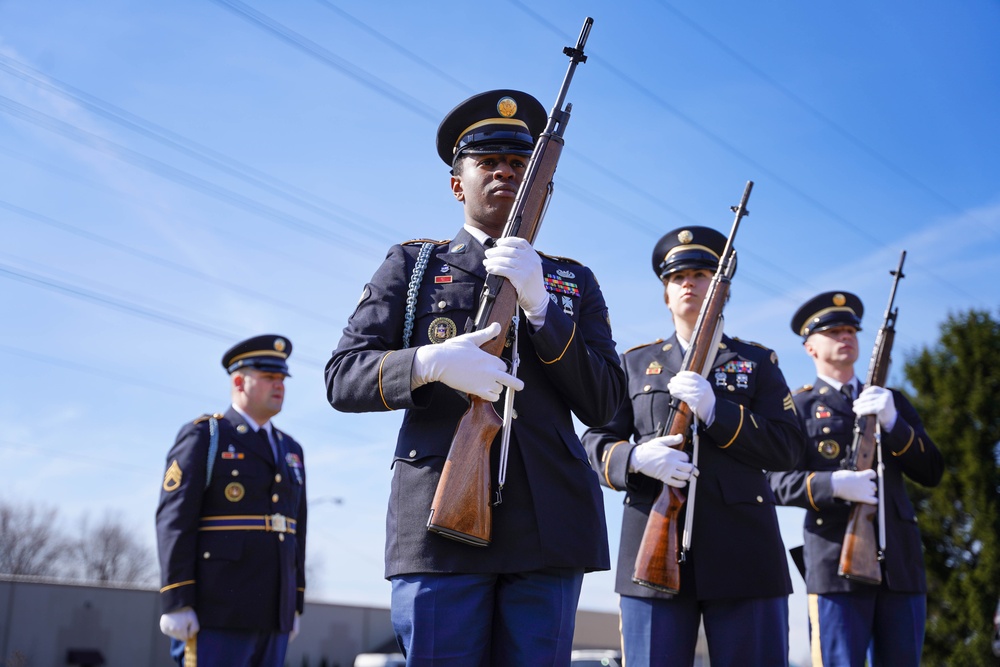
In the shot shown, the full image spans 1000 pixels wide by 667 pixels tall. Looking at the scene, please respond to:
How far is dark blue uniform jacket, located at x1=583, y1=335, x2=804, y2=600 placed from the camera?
498 centimetres

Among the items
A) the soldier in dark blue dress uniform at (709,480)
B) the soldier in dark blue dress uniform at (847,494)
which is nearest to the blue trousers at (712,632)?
the soldier in dark blue dress uniform at (709,480)

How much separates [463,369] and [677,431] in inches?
92.0

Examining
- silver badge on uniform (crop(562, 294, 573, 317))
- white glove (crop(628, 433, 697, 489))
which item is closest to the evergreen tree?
white glove (crop(628, 433, 697, 489))

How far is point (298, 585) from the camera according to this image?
23.7 ft

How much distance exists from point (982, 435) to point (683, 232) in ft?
53.3

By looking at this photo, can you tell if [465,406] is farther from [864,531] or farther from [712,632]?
[864,531]

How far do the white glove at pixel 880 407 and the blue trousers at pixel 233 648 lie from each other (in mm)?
4200

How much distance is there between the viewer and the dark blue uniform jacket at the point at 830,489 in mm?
6574

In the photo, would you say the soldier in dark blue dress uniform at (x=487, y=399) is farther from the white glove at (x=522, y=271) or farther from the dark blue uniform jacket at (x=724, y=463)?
the dark blue uniform jacket at (x=724, y=463)

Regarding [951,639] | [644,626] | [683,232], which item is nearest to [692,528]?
[644,626]

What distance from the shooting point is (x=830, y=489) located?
666 cm

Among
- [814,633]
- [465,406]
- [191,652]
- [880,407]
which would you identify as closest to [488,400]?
[465,406]

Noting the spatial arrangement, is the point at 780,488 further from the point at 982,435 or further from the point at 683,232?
the point at 982,435

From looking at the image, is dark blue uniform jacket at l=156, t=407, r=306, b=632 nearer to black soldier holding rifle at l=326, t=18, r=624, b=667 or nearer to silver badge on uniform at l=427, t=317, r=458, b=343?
black soldier holding rifle at l=326, t=18, r=624, b=667
